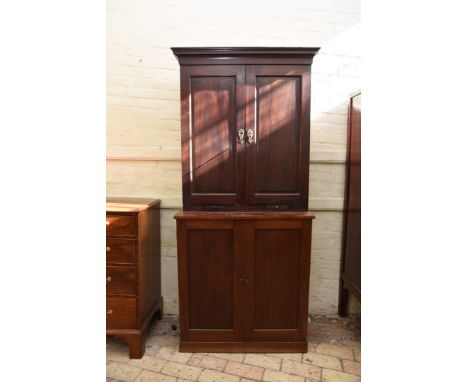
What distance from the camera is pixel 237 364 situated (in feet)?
7.58

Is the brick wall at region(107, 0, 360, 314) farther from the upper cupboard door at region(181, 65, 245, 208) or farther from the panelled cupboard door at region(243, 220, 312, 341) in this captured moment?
the panelled cupboard door at region(243, 220, 312, 341)

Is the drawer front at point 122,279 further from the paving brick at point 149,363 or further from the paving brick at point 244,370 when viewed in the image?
the paving brick at point 244,370

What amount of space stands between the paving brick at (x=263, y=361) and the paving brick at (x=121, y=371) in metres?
0.74

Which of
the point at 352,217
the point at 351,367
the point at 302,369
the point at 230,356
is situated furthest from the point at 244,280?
the point at 352,217

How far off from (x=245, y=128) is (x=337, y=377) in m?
1.73

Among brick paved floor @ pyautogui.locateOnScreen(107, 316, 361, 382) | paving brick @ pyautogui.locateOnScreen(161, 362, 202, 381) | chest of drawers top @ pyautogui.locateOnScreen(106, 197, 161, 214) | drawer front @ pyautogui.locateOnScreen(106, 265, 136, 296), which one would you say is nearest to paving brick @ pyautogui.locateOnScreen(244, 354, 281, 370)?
brick paved floor @ pyautogui.locateOnScreen(107, 316, 361, 382)

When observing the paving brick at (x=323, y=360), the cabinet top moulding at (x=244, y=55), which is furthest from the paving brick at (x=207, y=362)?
the cabinet top moulding at (x=244, y=55)

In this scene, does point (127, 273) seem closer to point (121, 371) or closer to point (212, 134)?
point (121, 371)

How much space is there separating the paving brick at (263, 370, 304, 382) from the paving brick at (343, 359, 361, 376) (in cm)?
34

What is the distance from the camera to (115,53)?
2842 mm
